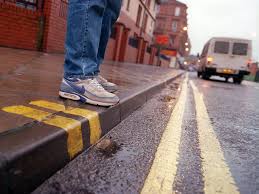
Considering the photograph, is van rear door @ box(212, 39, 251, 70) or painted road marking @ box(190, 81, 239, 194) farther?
van rear door @ box(212, 39, 251, 70)

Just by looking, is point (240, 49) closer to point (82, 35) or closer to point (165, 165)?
point (82, 35)

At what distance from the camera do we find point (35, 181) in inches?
50.0

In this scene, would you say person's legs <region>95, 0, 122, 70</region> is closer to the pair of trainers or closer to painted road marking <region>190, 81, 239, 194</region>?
the pair of trainers

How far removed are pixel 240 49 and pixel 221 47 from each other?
34.7 inches

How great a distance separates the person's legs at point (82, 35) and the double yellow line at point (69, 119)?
0.39m

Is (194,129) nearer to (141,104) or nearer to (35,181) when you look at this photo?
(141,104)

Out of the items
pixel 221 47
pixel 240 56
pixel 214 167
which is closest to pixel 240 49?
pixel 240 56

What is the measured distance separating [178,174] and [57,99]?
1117 mm

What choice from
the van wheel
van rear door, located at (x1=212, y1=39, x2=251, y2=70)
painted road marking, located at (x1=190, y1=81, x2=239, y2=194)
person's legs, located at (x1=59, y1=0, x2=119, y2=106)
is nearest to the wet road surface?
painted road marking, located at (x1=190, y1=81, x2=239, y2=194)

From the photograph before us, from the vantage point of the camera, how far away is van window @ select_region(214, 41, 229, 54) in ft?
51.1

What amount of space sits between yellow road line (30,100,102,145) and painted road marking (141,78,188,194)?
1.26 feet

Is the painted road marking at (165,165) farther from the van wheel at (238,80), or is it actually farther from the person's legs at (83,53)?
the van wheel at (238,80)

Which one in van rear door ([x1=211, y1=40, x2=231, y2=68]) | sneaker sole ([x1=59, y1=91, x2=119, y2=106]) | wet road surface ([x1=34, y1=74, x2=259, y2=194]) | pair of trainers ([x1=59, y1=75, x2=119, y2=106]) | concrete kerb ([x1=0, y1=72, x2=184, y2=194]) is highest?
van rear door ([x1=211, y1=40, x2=231, y2=68])

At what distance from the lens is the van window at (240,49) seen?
1545 centimetres
